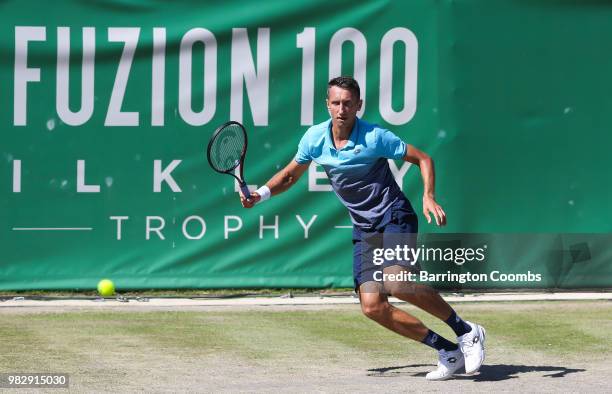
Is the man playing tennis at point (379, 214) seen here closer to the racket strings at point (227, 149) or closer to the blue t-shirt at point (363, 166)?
the blue t-shirt at point (363, 166)

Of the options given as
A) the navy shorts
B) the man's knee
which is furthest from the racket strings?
the man's knee

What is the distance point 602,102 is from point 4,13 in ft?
15.4

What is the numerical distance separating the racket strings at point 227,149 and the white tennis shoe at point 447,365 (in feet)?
5.06

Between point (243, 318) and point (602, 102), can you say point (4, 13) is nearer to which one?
point (243, 318)

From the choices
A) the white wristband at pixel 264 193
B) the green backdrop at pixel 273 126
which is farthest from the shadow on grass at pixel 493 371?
the green backdrop at pixel 273 126

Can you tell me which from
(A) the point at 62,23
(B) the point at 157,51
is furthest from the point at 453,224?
(A) the point at 62,23

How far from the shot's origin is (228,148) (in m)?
6.95

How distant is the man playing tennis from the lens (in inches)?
247

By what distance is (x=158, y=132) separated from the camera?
976cm

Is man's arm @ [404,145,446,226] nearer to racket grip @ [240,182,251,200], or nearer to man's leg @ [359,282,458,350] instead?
man's leg @ [359,282,458,350]

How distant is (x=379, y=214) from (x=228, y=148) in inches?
39.9

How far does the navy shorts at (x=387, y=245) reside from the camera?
6.25 metres

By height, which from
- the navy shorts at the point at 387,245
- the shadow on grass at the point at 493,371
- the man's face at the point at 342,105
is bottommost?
the shadow on grass at the point at 493,371

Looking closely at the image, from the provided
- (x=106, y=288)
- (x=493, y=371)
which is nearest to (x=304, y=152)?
(x=493, y=371)
